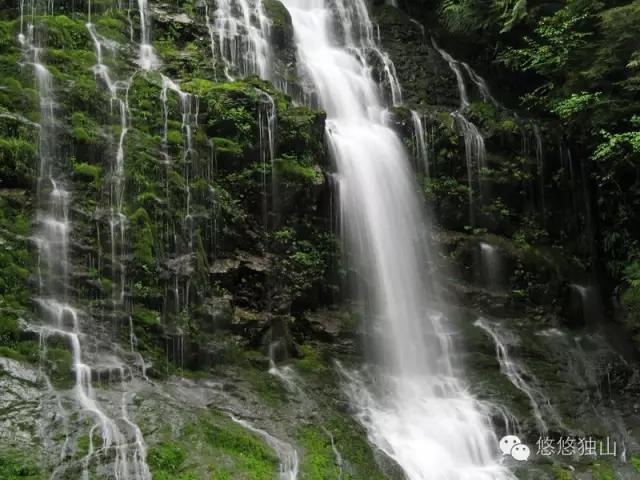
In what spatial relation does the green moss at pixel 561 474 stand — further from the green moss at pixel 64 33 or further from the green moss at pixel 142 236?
the green moss at pixel 64 33

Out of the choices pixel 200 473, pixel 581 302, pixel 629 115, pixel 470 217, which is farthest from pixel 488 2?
pixel 200 473

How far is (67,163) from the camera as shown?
11.4 meters

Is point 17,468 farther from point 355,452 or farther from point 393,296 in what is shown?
point 393,296

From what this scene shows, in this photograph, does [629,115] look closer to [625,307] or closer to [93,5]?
[625,307]

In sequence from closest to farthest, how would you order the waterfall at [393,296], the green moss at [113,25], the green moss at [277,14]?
the waterfall at [393,296] → the green moss at [113,25] → the green moss at [277,14]

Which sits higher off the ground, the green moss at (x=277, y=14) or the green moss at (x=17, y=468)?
the green moss at (x=277, y=14)

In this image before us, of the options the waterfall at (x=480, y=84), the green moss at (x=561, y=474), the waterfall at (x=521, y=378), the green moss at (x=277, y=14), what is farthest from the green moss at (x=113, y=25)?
the green moss at (x=561, y=474)

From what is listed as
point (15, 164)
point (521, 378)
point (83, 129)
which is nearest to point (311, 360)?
point (521, 378)

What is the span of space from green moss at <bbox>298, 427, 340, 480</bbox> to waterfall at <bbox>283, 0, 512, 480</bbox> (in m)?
1.14

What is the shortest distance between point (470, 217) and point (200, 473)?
34.0ft

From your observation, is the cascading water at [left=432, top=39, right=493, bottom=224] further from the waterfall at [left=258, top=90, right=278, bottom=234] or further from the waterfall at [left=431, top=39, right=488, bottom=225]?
the waterfall at [left=258, top=90, right=278, bottom=234]

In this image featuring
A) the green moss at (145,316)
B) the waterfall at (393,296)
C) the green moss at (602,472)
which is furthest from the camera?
the waterfall at (393,296)

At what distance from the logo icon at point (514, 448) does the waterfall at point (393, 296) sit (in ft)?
0.67

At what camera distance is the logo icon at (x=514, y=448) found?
10.6 metres
